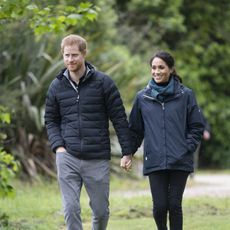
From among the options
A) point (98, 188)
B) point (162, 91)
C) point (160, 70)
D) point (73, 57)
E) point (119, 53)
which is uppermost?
point (73, 57)

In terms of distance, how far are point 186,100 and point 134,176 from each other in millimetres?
10900

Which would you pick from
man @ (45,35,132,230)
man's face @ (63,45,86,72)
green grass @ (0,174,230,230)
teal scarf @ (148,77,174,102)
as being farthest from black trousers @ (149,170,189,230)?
green grass @ (0,174,230,230)

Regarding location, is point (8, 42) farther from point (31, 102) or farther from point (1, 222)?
point (1, 222)

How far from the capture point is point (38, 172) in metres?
16.8

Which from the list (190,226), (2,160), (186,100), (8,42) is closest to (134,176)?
(8,42)

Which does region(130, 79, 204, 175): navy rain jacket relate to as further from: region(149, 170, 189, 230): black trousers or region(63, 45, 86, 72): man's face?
region(63, 45, 86, 72): man's face

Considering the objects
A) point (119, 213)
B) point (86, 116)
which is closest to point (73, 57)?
point (86, 116)

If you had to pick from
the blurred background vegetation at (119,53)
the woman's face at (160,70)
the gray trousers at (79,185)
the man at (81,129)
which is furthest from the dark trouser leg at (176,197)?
the blurred background vegetation at (119,53)

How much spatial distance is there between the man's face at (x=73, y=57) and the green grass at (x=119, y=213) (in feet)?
7.94

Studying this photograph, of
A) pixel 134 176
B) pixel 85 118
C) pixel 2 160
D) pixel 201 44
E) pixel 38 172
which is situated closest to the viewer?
pixel 2 160

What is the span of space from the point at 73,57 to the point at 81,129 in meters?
0.64

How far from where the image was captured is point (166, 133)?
7.40 metres

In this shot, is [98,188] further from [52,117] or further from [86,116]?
[52,117]

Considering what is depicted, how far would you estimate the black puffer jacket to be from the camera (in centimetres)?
712
